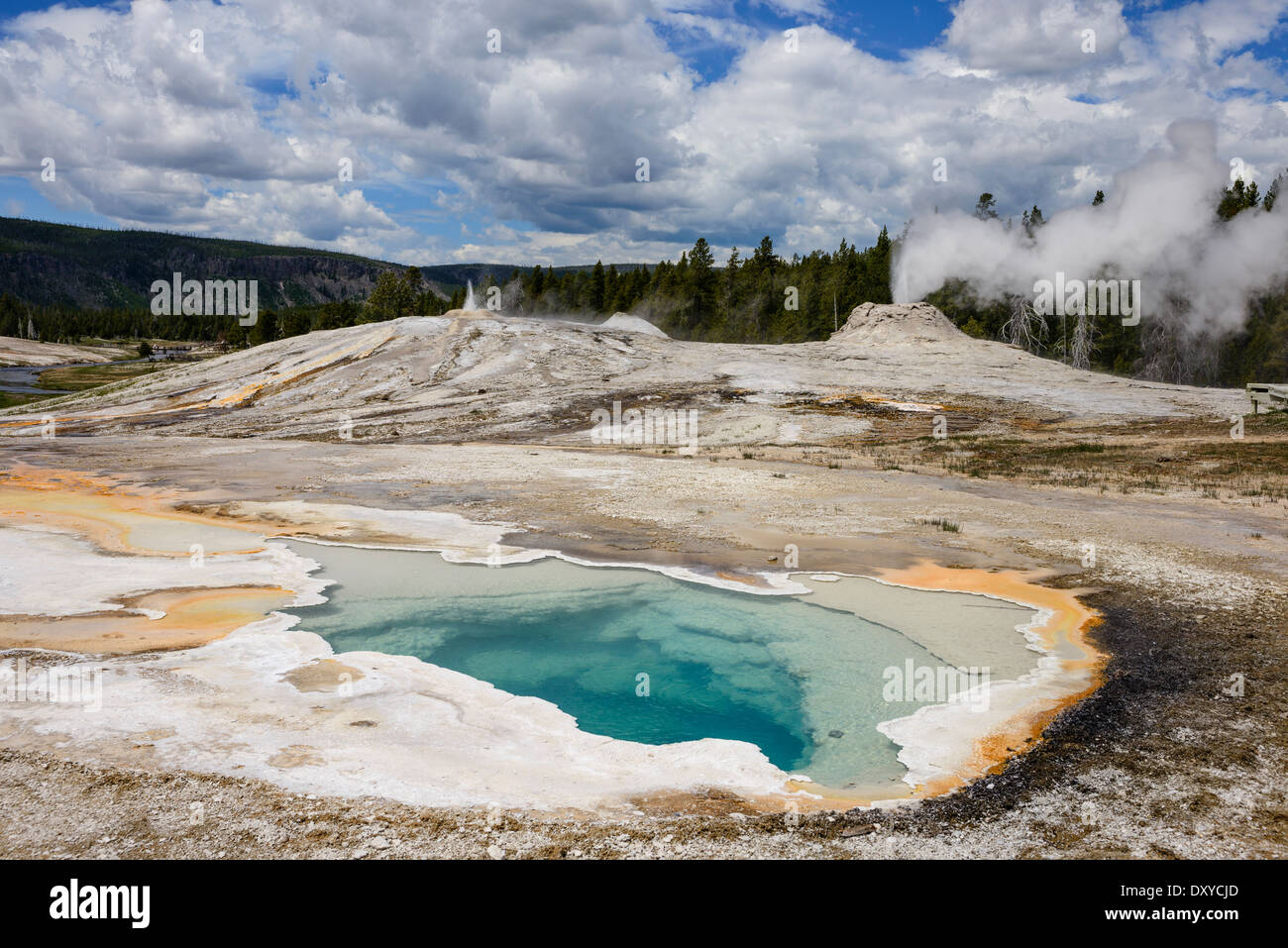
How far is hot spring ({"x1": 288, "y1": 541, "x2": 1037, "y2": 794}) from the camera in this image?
8133mm

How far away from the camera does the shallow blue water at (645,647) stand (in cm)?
809

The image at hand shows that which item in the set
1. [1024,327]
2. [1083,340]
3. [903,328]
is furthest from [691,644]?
[1083,340]

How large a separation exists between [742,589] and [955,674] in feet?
12.1

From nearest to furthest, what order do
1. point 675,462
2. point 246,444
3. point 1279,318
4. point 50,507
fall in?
point 50,507, point 675,462, point 246,444, point 1279,318

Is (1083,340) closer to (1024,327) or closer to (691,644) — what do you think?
(1024,327)

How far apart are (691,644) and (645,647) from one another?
605mm

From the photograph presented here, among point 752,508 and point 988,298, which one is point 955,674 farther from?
point 988,298

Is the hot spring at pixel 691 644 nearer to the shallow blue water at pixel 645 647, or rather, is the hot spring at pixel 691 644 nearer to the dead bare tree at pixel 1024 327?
the shallow blue water at pixel 645 647

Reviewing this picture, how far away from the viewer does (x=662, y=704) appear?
28.7ft

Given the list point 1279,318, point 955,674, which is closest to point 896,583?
point 955,674

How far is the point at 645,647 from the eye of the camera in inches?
412

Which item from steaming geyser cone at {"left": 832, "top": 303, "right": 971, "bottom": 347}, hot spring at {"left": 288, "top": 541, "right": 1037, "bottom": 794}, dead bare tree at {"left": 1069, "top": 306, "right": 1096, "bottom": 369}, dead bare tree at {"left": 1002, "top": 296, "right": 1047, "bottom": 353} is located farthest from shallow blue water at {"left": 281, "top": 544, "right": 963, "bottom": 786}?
dead bare tree at {"left": 1002, "top": 296, "right": 1047, "bottom": 353}

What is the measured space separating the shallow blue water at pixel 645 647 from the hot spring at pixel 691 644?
0.02m
